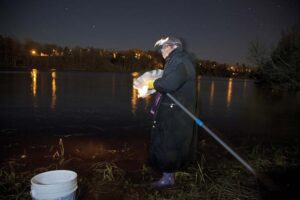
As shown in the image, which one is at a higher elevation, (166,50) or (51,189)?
(166,50)

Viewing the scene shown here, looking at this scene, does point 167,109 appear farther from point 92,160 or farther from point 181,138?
point 92,160

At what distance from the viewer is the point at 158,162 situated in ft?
14.0

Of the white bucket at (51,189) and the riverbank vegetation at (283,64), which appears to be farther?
the riverbank vegetation at (283,64)

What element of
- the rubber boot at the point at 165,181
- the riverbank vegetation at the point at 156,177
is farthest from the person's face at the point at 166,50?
the riverbank vegetation at the point at 156,177

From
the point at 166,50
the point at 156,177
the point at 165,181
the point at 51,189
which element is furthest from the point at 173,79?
the point at 156,177

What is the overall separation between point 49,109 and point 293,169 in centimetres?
1177

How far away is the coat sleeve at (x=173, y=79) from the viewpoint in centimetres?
384

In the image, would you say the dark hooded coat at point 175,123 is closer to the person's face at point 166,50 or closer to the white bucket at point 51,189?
the person's face at point 166,50

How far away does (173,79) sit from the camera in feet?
12.6

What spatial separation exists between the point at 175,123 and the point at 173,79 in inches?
26.9

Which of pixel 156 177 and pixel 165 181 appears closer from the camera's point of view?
pixel 165 181

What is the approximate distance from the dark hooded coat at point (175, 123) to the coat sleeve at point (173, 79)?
0.09 ft

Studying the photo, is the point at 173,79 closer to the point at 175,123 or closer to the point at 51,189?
the point at 175,123

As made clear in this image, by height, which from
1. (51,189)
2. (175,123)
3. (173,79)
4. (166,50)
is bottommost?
(51,189)
